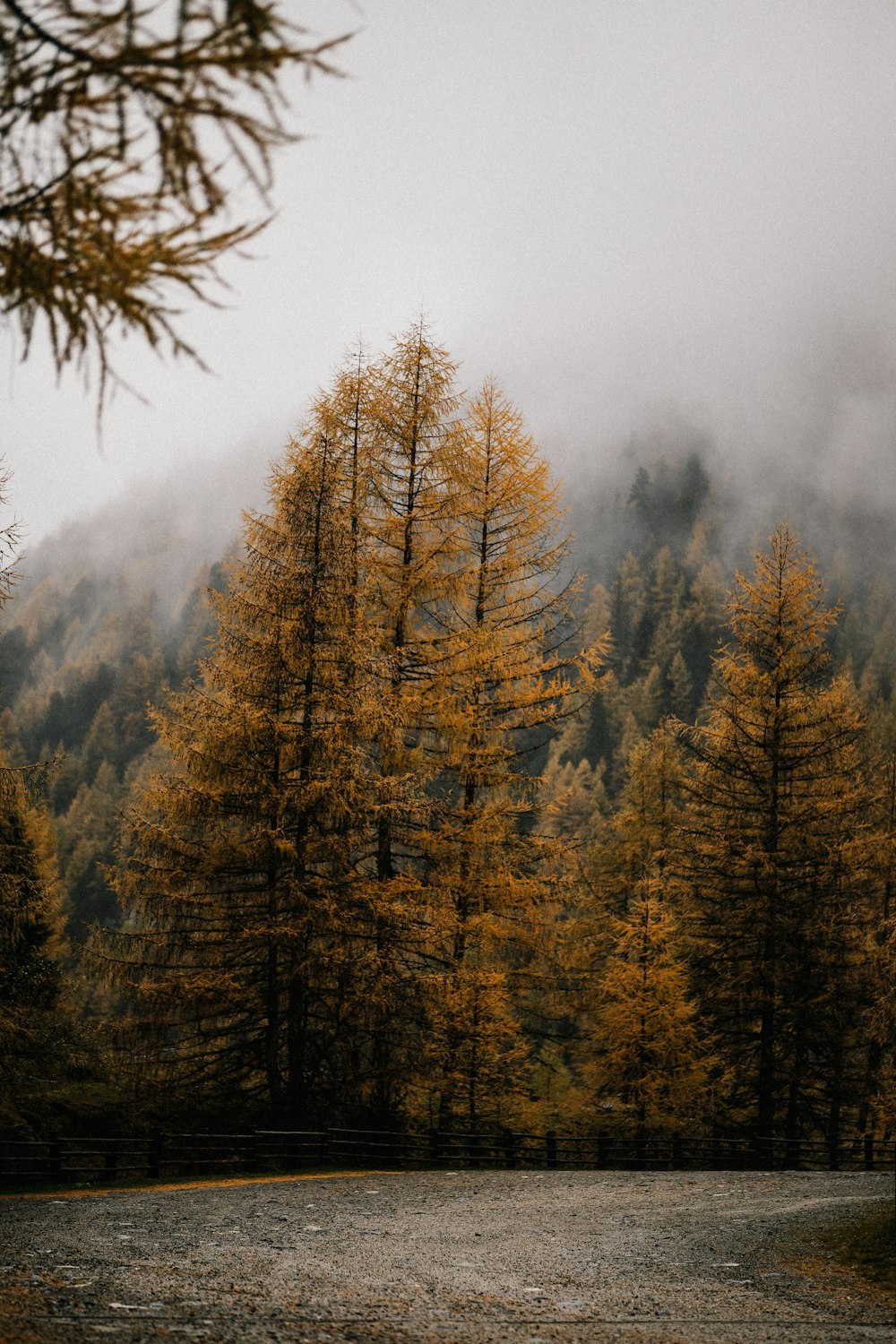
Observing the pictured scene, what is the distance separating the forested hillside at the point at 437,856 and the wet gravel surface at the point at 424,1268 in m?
2.66

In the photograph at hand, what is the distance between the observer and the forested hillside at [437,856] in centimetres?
1393

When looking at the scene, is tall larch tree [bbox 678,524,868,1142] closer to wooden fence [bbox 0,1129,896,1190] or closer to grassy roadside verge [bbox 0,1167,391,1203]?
wooden fence [bbox 0,1129,896,1190]

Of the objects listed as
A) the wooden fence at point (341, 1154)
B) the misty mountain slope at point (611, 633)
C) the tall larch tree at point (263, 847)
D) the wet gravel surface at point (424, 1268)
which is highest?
the misty mountain slope at point (611, 633)

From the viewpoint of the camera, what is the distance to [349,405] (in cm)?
1680

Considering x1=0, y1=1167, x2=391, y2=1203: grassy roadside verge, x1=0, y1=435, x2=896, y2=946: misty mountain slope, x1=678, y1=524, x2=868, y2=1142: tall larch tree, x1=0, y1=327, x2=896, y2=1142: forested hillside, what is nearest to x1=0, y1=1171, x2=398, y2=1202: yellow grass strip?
x1=0, y1=1167, x2=391, y2=1203: grassy roadside verge

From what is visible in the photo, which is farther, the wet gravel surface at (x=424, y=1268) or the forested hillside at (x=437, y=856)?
the forested hillside at (x=437, y=856)

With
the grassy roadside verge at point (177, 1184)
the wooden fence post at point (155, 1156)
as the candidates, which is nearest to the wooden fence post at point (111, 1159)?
the grassy roadside verge at point (177, 1184)

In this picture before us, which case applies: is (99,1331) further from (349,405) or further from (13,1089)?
(349,405)

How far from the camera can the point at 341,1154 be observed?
47.2 feet

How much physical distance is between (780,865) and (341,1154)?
10.8 meters

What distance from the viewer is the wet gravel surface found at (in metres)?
6.14

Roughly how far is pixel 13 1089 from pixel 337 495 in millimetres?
10417

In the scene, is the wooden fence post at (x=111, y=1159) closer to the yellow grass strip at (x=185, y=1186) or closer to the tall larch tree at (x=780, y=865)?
the yellow grass strip at (x=185, y=1186)

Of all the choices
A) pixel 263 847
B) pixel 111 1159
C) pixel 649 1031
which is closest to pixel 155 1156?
pixel 111 1159
